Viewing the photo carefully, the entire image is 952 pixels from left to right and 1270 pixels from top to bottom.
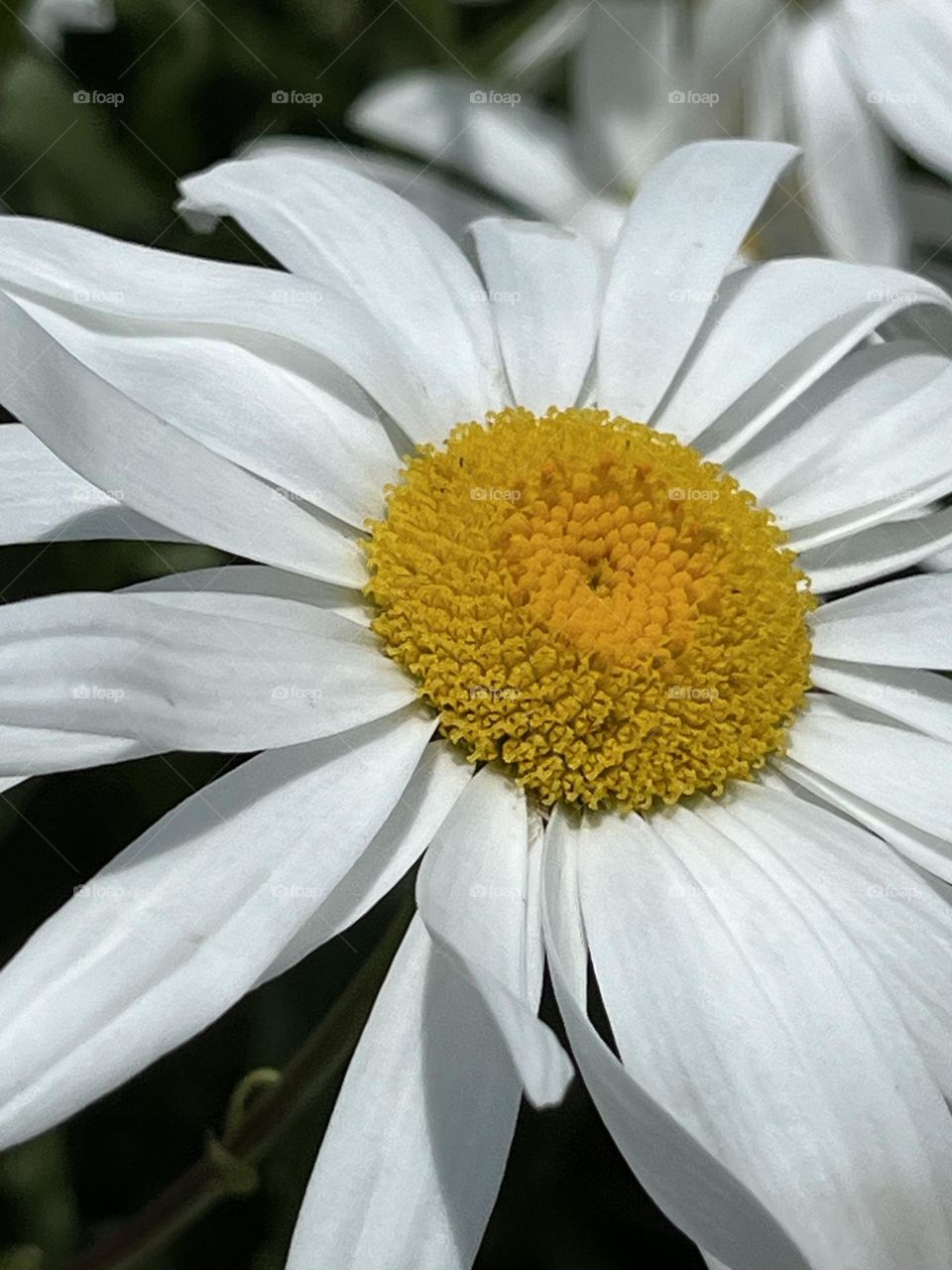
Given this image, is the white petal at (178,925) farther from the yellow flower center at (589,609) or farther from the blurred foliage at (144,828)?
the blurred foliage at (144,828)

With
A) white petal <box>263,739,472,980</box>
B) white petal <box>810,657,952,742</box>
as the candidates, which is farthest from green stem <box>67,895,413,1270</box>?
white petal <box>810,657,952,742</box>

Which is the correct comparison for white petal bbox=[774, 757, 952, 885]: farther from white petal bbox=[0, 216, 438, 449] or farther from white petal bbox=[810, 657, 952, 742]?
white petal bbox=[0, 216, 438, 449]

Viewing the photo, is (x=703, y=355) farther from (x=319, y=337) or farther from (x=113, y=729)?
(x=113, y=729)

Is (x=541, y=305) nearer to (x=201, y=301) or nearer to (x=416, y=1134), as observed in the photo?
(x=201, y=301)

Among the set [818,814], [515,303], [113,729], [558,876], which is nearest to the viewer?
[113,729]

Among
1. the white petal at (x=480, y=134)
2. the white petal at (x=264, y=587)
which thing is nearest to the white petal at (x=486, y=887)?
the white petal at (x=264, y=587)

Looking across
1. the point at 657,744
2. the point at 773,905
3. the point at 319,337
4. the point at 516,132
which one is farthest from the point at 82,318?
the point at 516,132
